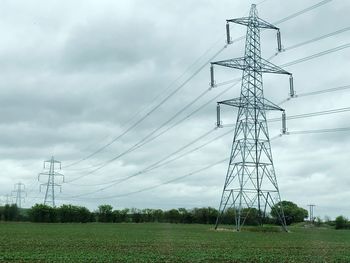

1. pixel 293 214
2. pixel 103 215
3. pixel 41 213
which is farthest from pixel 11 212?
pixel 293 214

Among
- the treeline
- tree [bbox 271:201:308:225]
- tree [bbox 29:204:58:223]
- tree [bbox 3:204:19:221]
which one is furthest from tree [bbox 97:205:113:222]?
tree [bbox 271:201:308:225]

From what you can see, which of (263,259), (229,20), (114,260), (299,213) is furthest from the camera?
(299,213)

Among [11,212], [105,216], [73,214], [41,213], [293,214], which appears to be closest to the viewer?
[41,213]

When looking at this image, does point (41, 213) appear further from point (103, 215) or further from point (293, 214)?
point (293, 214)

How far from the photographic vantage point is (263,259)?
3023cm

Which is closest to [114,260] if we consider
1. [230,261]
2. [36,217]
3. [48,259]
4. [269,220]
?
[48,259]

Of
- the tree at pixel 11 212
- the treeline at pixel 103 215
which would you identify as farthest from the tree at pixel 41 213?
the tree at pixel 11 212

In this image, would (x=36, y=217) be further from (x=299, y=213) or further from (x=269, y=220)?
(x=299, y=213)

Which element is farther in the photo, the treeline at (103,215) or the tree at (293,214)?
the tree at (293,214)

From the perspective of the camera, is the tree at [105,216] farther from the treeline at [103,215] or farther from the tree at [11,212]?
the tree at [11,212]

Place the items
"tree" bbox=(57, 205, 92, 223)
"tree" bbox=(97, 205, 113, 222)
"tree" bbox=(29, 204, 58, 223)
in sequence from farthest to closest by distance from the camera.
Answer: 1. "tree" bbox=(97, 205, 113, 222)
2. "tree" bbox=(57, 205, 92, 223)
3. "tree" bbox=(29, 204, 58, 223)

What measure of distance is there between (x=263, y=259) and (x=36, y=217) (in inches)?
4376

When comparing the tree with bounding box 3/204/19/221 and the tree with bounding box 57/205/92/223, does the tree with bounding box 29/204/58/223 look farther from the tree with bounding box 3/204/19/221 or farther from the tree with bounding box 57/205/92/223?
the tree with bounding box 3/204/19/221

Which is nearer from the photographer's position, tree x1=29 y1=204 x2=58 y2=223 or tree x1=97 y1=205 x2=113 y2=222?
tree x1=29 y1=204 x2=58 y2=223
